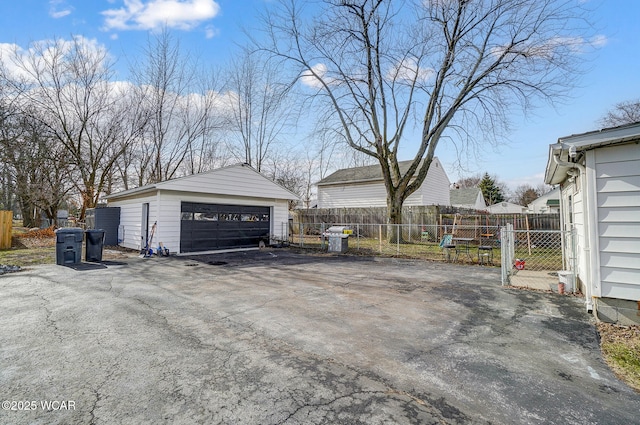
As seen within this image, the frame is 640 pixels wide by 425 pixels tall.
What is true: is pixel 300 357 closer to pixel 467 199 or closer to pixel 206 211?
pixel 206 211

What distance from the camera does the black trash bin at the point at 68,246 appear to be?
347 inches

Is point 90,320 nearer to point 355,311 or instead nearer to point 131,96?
point 355,311

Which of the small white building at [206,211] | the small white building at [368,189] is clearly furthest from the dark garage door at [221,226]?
the small white building at [368,189]

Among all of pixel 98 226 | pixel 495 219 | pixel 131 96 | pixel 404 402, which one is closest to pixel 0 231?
pixel 98 226

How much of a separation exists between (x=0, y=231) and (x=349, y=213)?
57.6 ft

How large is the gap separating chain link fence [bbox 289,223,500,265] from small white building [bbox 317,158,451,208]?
3612 mm

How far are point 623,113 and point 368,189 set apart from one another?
73.3ft

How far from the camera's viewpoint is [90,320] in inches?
165

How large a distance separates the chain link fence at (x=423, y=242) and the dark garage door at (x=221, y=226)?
86.5 inches

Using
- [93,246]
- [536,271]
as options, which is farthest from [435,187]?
[93,246]

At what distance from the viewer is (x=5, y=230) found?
12.7 m

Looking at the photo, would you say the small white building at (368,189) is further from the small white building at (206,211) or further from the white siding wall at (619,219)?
the white siding wall at (619,219)

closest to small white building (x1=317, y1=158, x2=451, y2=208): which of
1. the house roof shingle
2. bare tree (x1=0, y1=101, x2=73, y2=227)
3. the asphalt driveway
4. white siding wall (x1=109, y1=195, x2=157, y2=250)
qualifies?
the house roof shingle

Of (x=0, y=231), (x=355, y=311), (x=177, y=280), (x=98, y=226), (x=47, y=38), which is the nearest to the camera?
(x=355, y=311)
